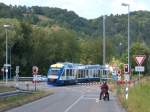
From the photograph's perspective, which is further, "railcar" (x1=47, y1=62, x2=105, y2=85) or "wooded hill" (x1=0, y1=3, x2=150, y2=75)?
"wooded hill" (x1=0, y1=3, x2=150, y2=75)

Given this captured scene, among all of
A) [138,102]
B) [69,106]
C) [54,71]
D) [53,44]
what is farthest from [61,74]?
[53,44]

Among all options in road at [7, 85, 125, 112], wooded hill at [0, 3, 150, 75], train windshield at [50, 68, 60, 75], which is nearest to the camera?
road at [7, 85, 125, 112]

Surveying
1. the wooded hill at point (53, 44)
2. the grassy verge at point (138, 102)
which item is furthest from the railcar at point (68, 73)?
the grassy verge at point (138, 102)

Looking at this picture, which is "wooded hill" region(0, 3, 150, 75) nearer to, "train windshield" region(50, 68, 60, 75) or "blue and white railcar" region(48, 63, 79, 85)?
"blue and white railcar" region(48, 63, 79, 85)

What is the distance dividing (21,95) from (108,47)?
11410 cm

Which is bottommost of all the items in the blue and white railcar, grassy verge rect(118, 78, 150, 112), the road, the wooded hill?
the road

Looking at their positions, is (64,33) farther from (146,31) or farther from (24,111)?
(24,111)

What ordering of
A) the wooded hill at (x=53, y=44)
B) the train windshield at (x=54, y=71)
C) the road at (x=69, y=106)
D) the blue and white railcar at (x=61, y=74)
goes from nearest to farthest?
1. the road at (x=69, y=106)
2. the blue and white railcar at (x=61, y=74)
3. the train windshield at (x=54, y=71)
4. the wooded hill at (x=53, y=44)

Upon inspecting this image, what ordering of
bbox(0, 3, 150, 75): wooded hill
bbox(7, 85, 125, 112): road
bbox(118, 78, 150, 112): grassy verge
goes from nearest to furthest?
bbox(118, 78, 150, 112): grassy verge, bbox(7, 85, 125, 112): road, bbox(0, 3, 150, 75): wooded hill

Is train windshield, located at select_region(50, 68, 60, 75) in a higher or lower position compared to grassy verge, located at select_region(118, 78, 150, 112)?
higher

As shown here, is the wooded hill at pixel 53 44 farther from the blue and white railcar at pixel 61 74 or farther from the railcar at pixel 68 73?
the blue and white railcar at pixel 61 74

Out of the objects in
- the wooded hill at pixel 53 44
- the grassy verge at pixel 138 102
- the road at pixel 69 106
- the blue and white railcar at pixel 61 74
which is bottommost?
the road at pixel 69 106

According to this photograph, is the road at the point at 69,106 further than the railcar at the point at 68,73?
No

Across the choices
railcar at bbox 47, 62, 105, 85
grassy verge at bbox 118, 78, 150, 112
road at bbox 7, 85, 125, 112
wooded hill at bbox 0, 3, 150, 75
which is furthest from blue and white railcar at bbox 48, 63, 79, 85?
grassy verge at bbox 118, 78, 150, 112
